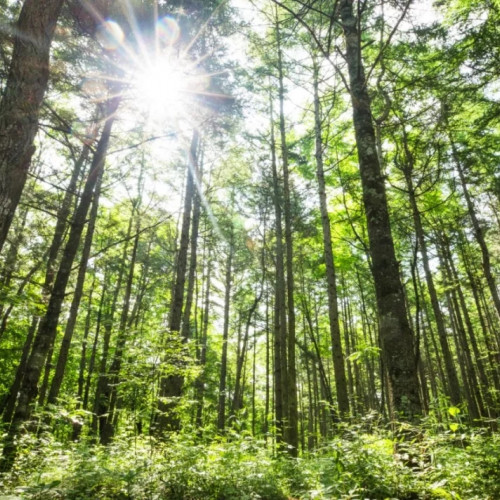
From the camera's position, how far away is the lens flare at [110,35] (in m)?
7.61

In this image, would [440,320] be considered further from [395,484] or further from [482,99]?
[395,484]

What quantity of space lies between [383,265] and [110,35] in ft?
26.3

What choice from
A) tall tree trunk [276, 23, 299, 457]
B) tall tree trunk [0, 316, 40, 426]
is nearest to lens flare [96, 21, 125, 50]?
tall tree trunk [276, 23, 299, 457]

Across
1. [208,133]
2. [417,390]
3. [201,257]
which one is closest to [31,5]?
[417,390]

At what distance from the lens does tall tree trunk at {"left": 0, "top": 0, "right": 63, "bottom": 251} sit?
3.95 metres

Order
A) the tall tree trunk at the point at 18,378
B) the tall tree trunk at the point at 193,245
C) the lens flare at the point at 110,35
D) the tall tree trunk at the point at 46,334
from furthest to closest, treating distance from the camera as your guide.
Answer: the tall tree trunk at the point at 193,245, the tall tree trunk at the point at 18,378, the lens flare at the point at 110,35, the tall tree trunk at the point at 46,334

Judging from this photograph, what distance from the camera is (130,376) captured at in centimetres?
607

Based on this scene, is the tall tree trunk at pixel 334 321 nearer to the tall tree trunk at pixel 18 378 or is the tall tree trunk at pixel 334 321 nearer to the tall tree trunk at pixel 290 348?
the tall tree trunk at pixel 290 348

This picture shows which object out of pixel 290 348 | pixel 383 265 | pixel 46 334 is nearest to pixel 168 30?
pixel 46 334

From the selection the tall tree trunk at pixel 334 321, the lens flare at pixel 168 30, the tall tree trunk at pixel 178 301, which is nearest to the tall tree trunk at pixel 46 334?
the lens flare at pixel 168 30

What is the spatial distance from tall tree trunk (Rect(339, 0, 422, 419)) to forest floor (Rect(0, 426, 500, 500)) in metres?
0.49

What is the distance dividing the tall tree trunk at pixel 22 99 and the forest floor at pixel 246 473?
10.2ft

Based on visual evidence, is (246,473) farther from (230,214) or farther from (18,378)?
(230,214)

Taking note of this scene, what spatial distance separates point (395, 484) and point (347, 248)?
1187 centimetres
